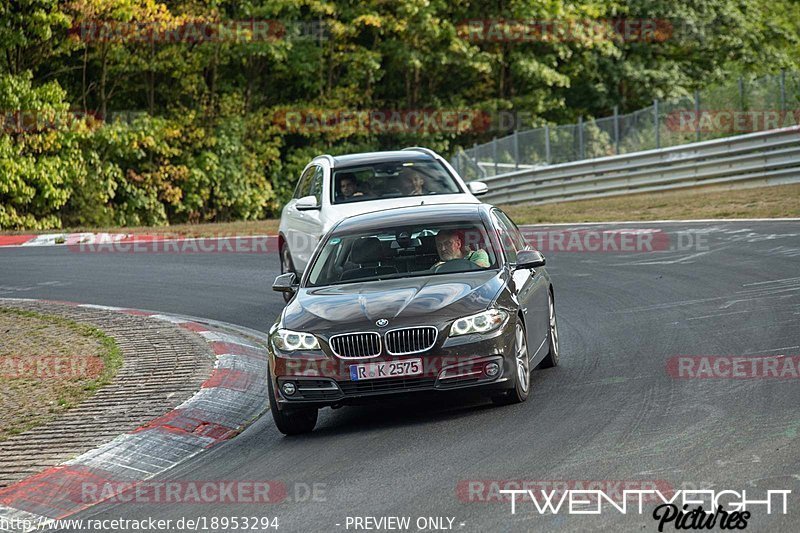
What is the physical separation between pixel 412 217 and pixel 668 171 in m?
22.4

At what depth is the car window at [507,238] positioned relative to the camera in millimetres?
10219

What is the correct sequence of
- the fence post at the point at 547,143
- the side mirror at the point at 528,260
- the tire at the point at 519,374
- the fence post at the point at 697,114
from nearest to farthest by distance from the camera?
the tire at the point at 519,374 → the side mirror at the point at 528,260 → the fence post at the point at 697,114 → the fence post at the point at 547,143

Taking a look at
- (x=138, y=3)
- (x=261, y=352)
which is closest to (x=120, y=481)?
(x=261, y=352)

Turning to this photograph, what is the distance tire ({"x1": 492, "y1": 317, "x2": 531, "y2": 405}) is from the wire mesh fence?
897 inches

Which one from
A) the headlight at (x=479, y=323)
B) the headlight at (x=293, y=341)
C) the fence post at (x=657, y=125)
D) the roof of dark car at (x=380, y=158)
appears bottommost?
the fence post at (x=657, y=125)

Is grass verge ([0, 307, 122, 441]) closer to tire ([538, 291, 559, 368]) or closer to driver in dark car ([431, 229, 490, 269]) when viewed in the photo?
driver in dark car ([431, 229, 490, 269])

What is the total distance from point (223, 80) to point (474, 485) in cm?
4182

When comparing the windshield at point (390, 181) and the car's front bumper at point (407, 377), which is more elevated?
the windshield at point (390, 181)

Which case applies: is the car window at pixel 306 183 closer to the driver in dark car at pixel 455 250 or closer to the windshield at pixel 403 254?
the windshield at pixel 403 254

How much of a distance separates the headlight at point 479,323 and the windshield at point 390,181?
258 inches

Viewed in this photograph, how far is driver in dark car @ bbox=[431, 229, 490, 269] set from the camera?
9.93 m

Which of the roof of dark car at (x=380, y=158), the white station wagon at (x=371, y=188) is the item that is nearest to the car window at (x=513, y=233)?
the white station wagon at (x=371, y=188)

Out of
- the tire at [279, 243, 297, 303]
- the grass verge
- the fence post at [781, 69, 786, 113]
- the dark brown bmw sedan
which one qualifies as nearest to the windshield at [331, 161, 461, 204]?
the tire at [279, 243, 297, 303]

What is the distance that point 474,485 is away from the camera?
6918 millimetres
